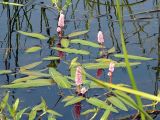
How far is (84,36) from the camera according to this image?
2656 millimetres

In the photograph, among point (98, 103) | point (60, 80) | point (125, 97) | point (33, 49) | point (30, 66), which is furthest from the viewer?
point (33, 49)

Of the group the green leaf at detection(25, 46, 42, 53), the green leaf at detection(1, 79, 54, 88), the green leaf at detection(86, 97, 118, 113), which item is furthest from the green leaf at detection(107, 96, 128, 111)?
the green leaf at detection(25, 46, 42, 53)

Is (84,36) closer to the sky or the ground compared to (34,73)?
closer to the sky

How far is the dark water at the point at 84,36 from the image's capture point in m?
2.15

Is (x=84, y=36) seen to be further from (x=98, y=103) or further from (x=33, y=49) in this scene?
(x=98, y=103)

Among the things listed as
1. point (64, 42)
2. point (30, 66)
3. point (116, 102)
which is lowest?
point (116, 102)

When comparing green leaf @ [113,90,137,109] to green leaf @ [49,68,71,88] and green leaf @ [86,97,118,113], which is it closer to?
green leaf @ [86,97,118,113]

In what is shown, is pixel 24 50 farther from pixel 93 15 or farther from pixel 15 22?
pixel 93 15

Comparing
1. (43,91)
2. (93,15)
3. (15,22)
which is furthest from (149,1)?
(43,91)

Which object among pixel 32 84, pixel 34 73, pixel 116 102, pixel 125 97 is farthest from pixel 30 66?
pixel 125 97

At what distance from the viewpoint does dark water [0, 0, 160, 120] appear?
215 centimetres

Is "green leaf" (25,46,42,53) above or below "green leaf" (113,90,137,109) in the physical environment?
above

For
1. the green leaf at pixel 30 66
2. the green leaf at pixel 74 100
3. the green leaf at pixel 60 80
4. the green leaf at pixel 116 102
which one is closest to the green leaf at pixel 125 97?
the green leaf at pixel 116 102

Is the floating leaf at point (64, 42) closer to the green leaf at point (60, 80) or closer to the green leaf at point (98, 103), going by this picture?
the green leaf at point (60, 80)
